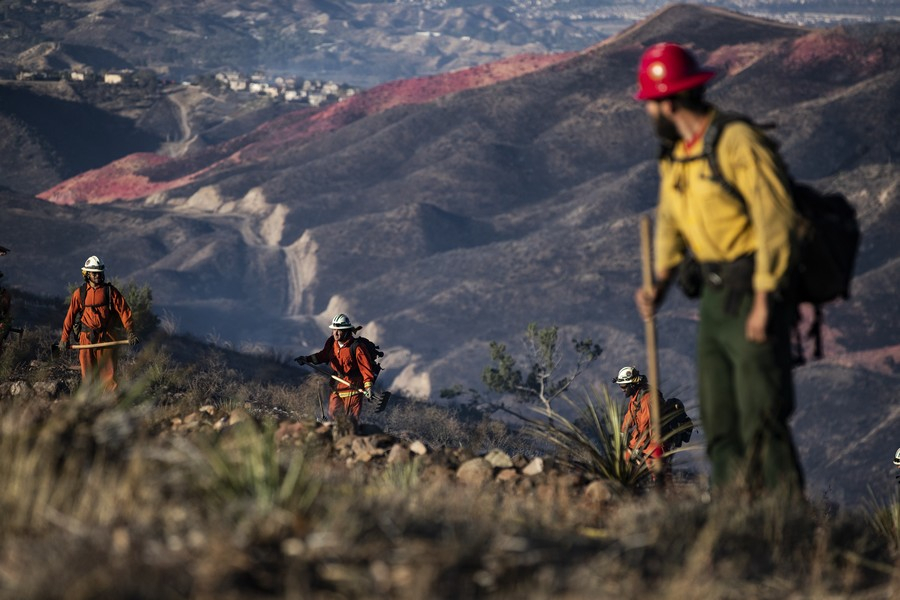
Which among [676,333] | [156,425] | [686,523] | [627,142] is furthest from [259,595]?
[627,142]

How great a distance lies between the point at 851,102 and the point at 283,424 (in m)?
64.1

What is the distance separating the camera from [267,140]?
88.6 meters

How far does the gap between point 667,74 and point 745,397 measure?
1.28 meters

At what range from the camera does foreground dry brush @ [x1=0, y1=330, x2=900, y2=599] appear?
364 cm

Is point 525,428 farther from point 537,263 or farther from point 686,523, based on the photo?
point 537,263

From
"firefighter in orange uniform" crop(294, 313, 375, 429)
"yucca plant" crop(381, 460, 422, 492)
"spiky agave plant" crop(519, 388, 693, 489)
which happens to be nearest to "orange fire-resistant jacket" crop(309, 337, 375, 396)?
"firefighter in orange uniform" crop(294, 313, 375, 429)

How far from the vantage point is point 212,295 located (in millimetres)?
67312

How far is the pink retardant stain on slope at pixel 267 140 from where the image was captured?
81.8 metres

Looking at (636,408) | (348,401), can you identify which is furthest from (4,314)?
(636,408)

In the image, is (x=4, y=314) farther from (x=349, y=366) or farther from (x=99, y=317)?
(x=349, y=366)

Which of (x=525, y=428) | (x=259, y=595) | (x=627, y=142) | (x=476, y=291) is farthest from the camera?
(x=627, y=142)

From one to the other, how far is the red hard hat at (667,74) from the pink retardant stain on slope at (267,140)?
253 ft

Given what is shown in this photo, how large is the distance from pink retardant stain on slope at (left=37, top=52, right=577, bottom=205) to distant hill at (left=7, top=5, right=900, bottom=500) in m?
0.25

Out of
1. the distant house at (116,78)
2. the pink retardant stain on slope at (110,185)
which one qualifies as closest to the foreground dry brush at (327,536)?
the pink retardant stain on slope at (110,185)
